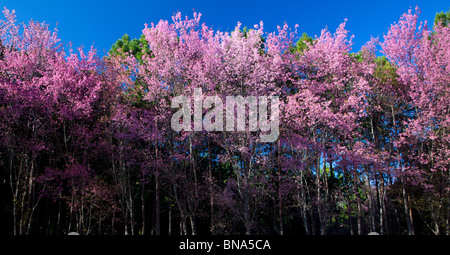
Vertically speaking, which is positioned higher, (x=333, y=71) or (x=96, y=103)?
(x=333, y=71)

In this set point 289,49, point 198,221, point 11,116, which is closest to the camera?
point 11,116

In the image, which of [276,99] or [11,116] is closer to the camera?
[11,116]

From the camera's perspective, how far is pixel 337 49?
57.9ft

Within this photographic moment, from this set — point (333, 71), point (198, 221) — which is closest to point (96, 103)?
point (198, 221)

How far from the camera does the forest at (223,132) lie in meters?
14.9

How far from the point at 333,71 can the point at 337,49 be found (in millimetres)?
1453

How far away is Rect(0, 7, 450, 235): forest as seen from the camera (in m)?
14.9

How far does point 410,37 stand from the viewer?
56.1 ft

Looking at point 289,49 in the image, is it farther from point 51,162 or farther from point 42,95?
point 51,162

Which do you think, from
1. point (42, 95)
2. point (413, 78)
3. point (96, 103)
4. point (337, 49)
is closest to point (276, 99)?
point (337, 49)

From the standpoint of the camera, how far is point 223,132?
1538 cm
